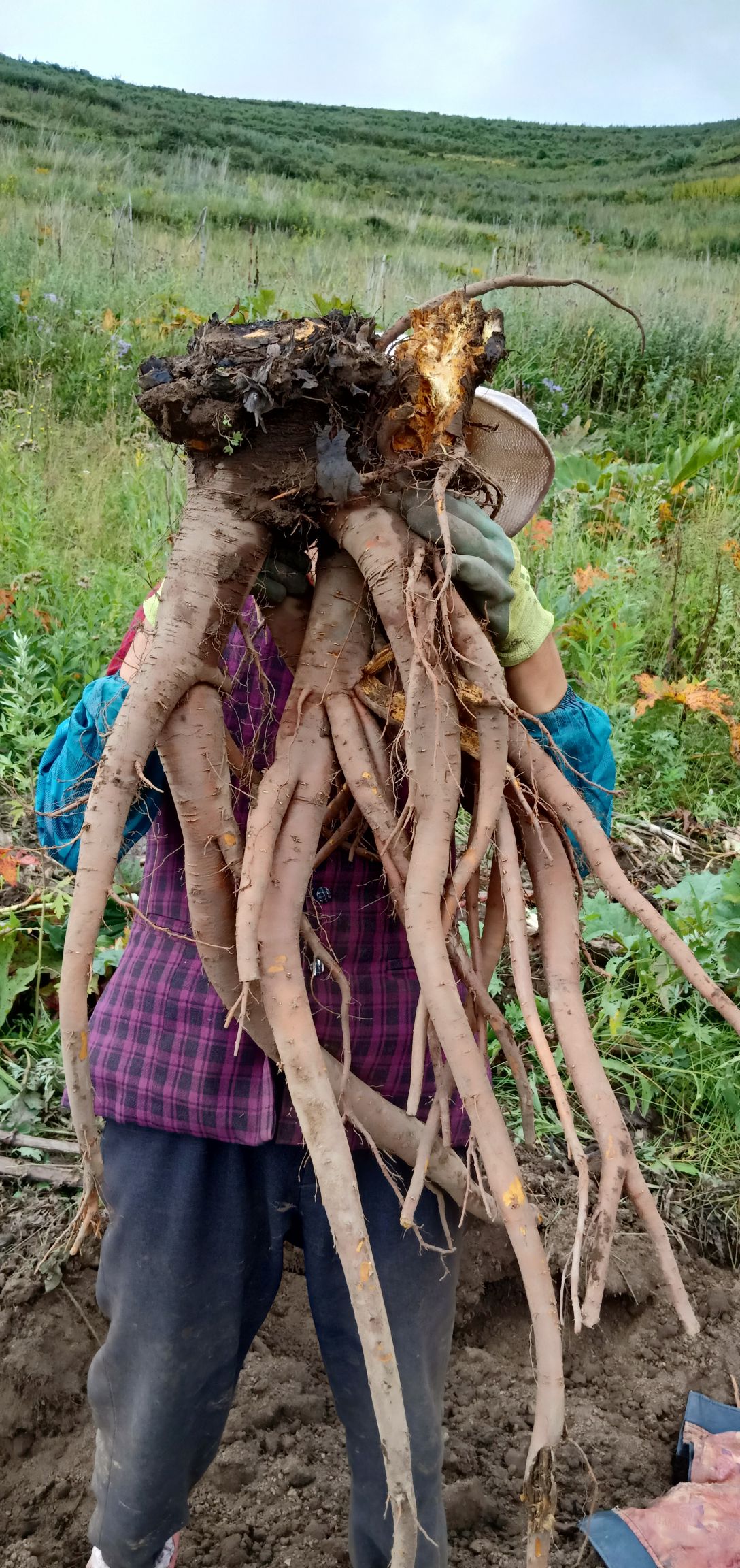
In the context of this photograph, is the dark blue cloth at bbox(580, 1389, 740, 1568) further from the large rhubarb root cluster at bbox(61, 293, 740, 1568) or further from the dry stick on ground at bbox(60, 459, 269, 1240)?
the dry stick on ground at bbox(60, 459, 269, 1240)

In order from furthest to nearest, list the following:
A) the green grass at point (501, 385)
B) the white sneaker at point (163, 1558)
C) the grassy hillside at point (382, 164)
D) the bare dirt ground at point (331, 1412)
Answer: the grassy hillside at point (382, 164), the green grass at point (501, 385), the bare dirt ground at point (331, 1412), the white sneaker at point (163, 1558)

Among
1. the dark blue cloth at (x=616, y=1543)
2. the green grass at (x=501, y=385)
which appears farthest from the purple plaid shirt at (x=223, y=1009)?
the dark blue cloth at (x=616, y=1543)

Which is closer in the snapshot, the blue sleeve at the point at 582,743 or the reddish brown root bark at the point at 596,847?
the reddish brown root bark at the point at 596,847

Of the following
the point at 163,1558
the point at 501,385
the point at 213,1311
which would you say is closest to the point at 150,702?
the point at 213,1311

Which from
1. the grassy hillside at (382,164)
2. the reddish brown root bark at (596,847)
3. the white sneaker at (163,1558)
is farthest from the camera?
the grassy hillside at (382,164)

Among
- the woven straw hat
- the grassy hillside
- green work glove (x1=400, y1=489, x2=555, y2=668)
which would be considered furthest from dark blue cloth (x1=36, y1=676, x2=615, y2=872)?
the grassy hillside

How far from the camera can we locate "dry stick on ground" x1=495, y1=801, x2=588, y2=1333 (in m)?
0.96

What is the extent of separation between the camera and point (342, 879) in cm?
125

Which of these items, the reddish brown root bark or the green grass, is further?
the green grass

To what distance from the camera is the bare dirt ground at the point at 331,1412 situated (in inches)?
65.2

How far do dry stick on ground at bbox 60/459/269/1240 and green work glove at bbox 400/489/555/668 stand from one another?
0.19 m

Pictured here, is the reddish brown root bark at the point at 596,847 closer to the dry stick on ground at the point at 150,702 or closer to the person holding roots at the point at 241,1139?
the person holding roots at the point at 241,1139

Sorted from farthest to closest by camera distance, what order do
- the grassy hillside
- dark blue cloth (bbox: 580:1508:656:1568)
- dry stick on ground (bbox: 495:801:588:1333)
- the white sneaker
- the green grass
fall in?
the grassy hillside < the green grass < dark blue cloth (bbox: 580:1508:656:1568) < the white sneaker < dry stick on ground (bbox: 495:801:588:1333)

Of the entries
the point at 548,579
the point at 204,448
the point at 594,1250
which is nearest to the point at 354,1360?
the point at 594,1250
